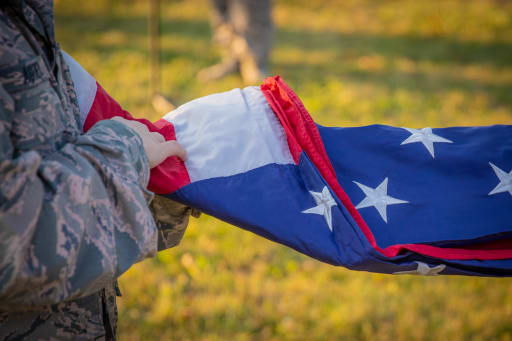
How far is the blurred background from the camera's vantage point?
2002 mm

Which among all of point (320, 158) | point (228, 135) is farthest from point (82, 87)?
point (320, 158)

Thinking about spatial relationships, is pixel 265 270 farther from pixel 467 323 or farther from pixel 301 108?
pixel 301 108

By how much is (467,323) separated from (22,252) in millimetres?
2036

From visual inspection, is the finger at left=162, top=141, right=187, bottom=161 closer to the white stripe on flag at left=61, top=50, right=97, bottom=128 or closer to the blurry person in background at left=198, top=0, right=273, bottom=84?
the white stripe on flag at left=61, top=50, right=97, bottom=128

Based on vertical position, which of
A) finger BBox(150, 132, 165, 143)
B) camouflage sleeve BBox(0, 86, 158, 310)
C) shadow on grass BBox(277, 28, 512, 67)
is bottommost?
camouflage sleeve BBox(0, 86, 158, 310)

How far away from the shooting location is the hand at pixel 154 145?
1.01 m

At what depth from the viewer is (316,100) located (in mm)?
4102

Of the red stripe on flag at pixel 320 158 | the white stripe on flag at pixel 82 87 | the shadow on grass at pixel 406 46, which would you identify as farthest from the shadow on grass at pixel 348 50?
the white stripe on flag at pixel 82 87

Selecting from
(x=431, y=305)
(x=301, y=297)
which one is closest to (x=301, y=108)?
(x=301, y=297)

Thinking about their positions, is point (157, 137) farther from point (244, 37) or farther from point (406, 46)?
point (406, 46)

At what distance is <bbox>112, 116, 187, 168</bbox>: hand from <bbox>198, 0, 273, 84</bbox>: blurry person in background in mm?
3496

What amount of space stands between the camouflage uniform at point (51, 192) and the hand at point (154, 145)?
0.07m

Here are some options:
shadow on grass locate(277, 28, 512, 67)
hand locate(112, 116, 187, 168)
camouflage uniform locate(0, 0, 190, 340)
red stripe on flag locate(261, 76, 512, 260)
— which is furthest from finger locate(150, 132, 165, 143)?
shadow on grass locate(277, 28, 512, 67)

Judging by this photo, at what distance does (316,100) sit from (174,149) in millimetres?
3187
